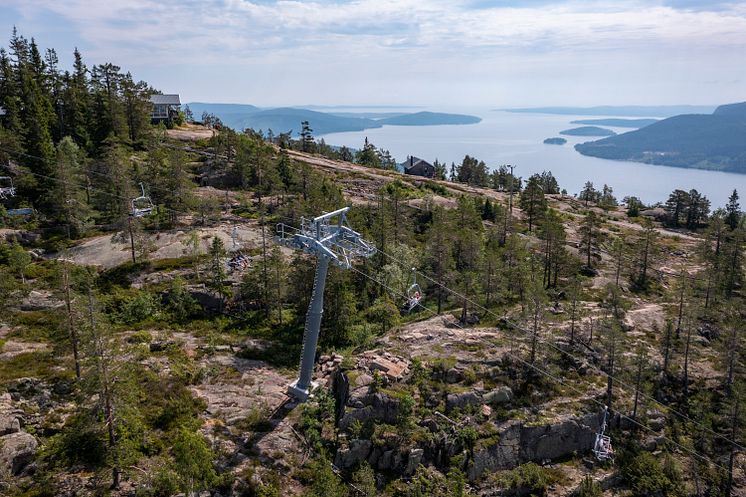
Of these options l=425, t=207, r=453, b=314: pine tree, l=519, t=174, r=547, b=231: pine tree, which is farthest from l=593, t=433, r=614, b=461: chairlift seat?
l=519, t=174, r=547, b=231: pine tree

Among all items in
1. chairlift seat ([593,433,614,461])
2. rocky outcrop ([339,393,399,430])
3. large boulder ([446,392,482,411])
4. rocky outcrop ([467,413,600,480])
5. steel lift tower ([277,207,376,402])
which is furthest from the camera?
large boulder ([446,392,482,411])

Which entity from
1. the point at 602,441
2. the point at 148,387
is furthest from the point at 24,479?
the point at 602,441

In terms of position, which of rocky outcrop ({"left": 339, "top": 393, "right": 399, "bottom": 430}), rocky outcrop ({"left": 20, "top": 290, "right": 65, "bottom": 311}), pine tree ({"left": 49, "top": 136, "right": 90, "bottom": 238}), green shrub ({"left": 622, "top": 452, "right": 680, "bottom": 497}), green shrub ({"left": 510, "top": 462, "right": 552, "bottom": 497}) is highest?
pine tree ({"left": 49, "top": 136, "right": 90, "bottom": 238})

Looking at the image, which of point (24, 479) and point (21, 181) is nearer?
point (24, 479)

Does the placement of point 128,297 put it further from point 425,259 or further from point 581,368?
point 581,368

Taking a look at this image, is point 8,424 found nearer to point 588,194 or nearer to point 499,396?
point 499,396

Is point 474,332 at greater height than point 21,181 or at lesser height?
lesser

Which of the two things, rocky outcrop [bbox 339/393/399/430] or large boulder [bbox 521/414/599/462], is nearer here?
rocky outcrop [bbox 339/393/399/430]

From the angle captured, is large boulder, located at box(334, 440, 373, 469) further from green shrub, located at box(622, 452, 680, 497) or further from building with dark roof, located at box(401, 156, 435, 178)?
building with dark roof, located at box(401, 156, 435, 178)
